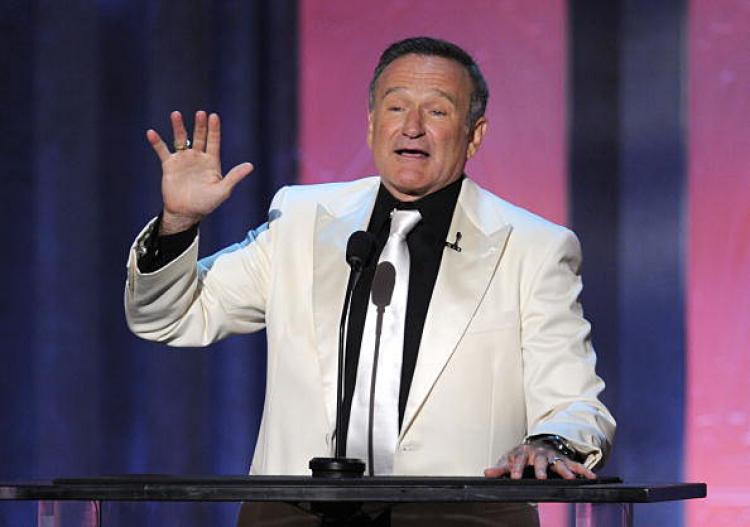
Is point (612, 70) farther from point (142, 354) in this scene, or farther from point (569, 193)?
point (142, 354)

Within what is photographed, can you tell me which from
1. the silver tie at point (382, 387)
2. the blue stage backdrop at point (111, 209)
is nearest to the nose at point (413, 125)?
the silver tie at point (382, 387)

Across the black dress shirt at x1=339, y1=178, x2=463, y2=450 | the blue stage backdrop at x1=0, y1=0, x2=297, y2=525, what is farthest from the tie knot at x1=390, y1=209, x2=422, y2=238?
the blue stage backdrop at x1=0, y1=0, x2=297, y2=525

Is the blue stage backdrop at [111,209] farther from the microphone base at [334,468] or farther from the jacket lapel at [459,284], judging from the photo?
the microphone base at [334,468]

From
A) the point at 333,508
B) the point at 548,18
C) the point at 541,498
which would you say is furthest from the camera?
the point at 548,18

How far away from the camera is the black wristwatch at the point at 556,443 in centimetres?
187

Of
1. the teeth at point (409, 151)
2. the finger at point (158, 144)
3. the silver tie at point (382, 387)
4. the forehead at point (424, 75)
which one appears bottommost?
the silver tie at point (382, 387)

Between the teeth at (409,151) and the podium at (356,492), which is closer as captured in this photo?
the podium at (356,492)

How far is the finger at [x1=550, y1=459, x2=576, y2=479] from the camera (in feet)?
5.75

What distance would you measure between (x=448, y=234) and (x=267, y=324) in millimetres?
355

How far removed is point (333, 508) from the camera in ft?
5.52

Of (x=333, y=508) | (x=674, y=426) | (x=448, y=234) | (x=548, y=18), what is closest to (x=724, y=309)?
(x=674, y=426)

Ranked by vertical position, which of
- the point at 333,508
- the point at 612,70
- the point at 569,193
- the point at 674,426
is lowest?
the point at 333,508

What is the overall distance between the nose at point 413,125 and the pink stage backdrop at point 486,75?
1.20 m

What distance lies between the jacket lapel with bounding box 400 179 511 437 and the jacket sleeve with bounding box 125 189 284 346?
348mm
